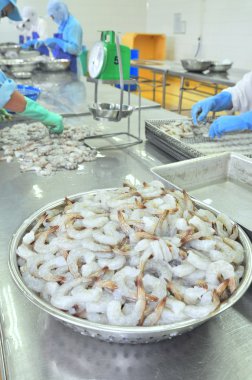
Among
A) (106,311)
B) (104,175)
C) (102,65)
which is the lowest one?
(104,175)

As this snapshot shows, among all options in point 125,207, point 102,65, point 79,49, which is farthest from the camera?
point 79,49

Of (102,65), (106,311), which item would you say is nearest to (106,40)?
(102,65)

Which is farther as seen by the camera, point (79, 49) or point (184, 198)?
point (79, 49)

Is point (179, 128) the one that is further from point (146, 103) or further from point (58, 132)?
point (146, 103)

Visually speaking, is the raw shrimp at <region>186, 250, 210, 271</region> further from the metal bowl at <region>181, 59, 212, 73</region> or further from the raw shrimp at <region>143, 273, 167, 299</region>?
the metal bowl at <region>181, 59, 212, 73</region>

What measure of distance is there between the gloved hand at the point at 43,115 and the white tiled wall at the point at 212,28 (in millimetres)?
5140

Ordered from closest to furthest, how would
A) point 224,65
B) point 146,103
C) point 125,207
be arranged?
point 125,207 < point 146,103 < point 224,65

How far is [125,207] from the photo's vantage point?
36.7 inches

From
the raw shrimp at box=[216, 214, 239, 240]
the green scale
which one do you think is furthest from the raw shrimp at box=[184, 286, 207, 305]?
the green scale

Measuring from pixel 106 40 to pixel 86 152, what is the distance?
0.67m

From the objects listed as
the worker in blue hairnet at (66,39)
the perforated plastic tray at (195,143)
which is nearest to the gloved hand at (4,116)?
the perforated plastic tray at (195,143)

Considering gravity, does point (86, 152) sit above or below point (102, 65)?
below

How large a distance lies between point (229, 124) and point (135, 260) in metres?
1.35

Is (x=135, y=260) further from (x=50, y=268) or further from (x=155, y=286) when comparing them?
(x=50, y=268)
